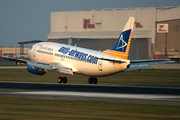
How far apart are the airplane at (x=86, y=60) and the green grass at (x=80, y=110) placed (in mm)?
14093

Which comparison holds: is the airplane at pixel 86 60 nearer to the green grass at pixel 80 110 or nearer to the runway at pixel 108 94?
the runway at pixel 108 94

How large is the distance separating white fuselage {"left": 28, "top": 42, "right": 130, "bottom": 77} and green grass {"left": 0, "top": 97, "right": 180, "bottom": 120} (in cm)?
1471

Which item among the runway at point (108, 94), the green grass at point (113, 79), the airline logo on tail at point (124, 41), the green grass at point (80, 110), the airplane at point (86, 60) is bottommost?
the green grass at point (113, 79)

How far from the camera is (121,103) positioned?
2533 centimetres

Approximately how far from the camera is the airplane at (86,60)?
130 feet

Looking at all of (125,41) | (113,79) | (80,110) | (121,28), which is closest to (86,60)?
(125,41)

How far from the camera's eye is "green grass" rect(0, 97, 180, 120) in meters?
19.7

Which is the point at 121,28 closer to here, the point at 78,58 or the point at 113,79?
the point at 113,79

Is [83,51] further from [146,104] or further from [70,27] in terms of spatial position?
[70,27]

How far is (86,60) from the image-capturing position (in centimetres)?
4316

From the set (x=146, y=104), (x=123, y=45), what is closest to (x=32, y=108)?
(x=146, y=104)

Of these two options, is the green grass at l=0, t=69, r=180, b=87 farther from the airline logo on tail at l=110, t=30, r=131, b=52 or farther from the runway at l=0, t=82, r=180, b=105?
the runway at l=0, t=82, r=180, b=105

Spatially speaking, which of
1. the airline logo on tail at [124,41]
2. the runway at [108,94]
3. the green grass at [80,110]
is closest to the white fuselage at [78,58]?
the airline logo on tail at [124,41]

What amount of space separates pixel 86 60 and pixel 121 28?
11552 centimetres
